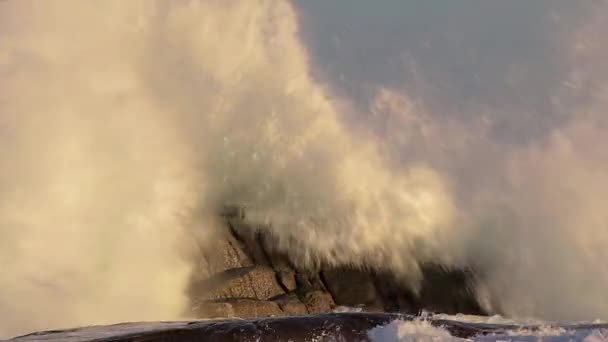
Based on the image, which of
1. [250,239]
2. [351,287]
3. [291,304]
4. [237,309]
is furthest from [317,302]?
[250,239]

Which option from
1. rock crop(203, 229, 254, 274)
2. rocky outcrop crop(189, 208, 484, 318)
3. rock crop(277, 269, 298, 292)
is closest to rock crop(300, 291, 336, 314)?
rocky outcrop crop(189, 208, 484, 318)

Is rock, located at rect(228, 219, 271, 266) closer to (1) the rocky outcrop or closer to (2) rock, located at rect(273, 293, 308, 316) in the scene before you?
(1) the rocky outcrop

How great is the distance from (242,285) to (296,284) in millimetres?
922

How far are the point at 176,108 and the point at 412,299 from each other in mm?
4842

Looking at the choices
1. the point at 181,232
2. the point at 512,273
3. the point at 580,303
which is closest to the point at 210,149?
the point at 181,232

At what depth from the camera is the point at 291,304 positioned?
10406 millimetres

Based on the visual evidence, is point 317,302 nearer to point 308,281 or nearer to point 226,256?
point 308,281

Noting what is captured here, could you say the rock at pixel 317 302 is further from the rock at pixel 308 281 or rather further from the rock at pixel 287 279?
the rock at pixel 287 279

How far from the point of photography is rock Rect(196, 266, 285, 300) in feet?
33.7

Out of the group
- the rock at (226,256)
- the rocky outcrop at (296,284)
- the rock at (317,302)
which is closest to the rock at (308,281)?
the rocky outcrop at (296,284)

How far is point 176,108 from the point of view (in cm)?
1245

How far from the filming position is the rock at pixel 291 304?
10.3 meters

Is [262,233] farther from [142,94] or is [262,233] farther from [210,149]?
[142,94]

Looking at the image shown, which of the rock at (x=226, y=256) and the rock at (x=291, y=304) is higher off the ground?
the rock at (x=226, y=256)
